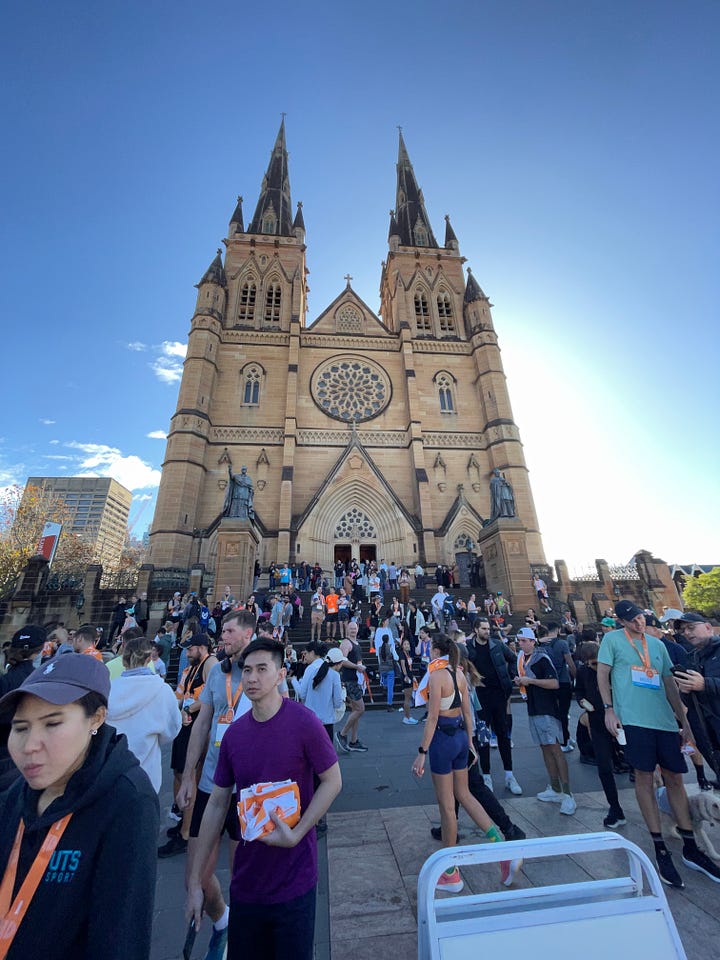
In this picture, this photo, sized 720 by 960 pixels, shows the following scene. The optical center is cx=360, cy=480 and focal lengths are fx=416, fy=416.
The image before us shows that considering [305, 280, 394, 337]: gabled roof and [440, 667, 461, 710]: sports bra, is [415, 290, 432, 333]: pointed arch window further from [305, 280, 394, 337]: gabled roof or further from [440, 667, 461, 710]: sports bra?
[440, 667, 461, 710]: sports bra

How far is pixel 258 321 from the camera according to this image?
24.8 meters

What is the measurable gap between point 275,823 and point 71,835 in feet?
2.44

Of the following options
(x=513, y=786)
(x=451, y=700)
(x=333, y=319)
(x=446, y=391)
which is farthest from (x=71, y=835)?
(x=333, y=319)

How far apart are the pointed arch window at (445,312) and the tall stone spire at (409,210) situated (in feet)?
16.7

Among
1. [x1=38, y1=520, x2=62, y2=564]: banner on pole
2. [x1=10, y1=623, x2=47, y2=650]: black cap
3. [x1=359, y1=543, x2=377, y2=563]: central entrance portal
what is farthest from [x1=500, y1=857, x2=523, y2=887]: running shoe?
[x1=38, y1=520, x2=62, y2=564]: banner on pole

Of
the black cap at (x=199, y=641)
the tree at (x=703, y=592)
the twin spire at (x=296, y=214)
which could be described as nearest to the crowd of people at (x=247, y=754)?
the black cap at (x=199, y=641)

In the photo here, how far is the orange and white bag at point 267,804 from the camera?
1.67 m

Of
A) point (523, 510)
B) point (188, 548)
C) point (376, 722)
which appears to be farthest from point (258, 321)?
point (376, 722)

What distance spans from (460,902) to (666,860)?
9.05 feet

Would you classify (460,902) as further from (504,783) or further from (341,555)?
(341,555)

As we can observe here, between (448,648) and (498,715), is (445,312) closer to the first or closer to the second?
(498,715)

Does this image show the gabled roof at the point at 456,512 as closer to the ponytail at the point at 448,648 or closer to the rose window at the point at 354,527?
the rose window at the point at 354,527

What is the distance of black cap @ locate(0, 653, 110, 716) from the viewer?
4.34ft

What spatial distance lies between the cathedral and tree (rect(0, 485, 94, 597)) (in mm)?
10578
